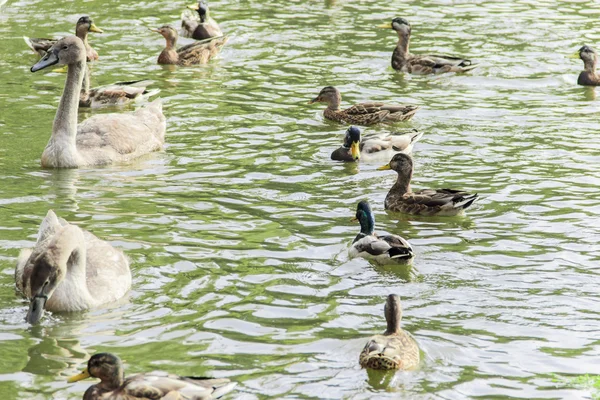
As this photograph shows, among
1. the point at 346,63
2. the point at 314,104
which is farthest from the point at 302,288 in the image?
the point at 346,63

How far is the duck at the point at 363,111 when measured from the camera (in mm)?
17380

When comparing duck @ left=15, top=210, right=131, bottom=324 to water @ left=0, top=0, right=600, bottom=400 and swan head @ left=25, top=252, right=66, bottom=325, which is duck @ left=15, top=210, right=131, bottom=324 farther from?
water @ left=0, top=0, right=600, bottom=400

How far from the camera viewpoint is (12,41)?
865 inches

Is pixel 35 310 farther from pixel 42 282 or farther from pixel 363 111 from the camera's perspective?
pixel 363 111

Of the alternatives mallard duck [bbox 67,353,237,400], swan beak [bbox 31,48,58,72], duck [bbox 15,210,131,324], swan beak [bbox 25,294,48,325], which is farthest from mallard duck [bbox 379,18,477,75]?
mallard duck [bbox 67,353,237,400]

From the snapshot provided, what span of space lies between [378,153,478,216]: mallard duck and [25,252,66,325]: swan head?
4879 mm

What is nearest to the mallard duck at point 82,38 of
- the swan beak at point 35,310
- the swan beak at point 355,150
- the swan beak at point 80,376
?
the swan beak at point 355,150

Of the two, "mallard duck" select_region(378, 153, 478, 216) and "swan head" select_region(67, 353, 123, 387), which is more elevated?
"swan head" select_region(67, 353, 123, 387)

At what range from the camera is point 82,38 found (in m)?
20.7

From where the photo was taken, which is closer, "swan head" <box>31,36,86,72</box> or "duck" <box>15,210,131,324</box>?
"duck" <box>15,210,131,324</box>

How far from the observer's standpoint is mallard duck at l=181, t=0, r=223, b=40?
22.9m

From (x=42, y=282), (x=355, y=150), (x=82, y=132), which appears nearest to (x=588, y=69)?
(x=355, y=150)

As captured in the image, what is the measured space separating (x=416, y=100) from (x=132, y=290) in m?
9.22

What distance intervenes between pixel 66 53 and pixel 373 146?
14.0 feet
